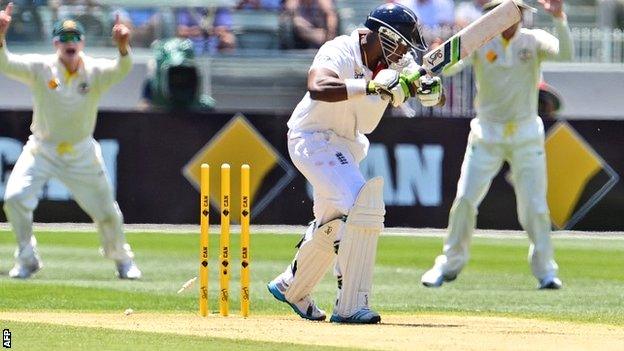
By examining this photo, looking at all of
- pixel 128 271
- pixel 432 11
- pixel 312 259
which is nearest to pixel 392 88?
pixel 312 259

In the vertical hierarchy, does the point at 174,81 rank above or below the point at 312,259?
below

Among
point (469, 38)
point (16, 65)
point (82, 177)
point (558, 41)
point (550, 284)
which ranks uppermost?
point (469, 38)

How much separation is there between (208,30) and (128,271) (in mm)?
7618

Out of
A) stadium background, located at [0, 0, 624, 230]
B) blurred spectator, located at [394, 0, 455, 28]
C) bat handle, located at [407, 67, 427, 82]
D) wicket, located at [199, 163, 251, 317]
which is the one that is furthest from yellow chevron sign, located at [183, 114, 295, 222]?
bat handle, located at [407, 67, 427, 82]

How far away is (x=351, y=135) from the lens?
9.42m

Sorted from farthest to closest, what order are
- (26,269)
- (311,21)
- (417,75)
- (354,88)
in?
(311,21), (26,269), (417,75), (354,88)

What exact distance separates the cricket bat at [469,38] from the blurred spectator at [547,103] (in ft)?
28.3

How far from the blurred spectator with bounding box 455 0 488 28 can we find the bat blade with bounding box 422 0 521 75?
1073 cm

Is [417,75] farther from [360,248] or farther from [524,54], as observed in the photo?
[524,54]

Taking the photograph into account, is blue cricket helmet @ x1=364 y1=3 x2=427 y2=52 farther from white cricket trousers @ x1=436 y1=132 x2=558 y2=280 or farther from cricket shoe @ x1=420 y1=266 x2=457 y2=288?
cricket shoe @ x1=420 y1=266 x2=457 y2=288

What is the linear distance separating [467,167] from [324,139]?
3492 millimetres

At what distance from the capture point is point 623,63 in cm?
2053

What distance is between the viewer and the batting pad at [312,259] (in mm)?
9383

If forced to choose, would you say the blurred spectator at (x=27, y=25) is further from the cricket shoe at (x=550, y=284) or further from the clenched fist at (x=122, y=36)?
the cricket shoe at (x=550, y=284)
